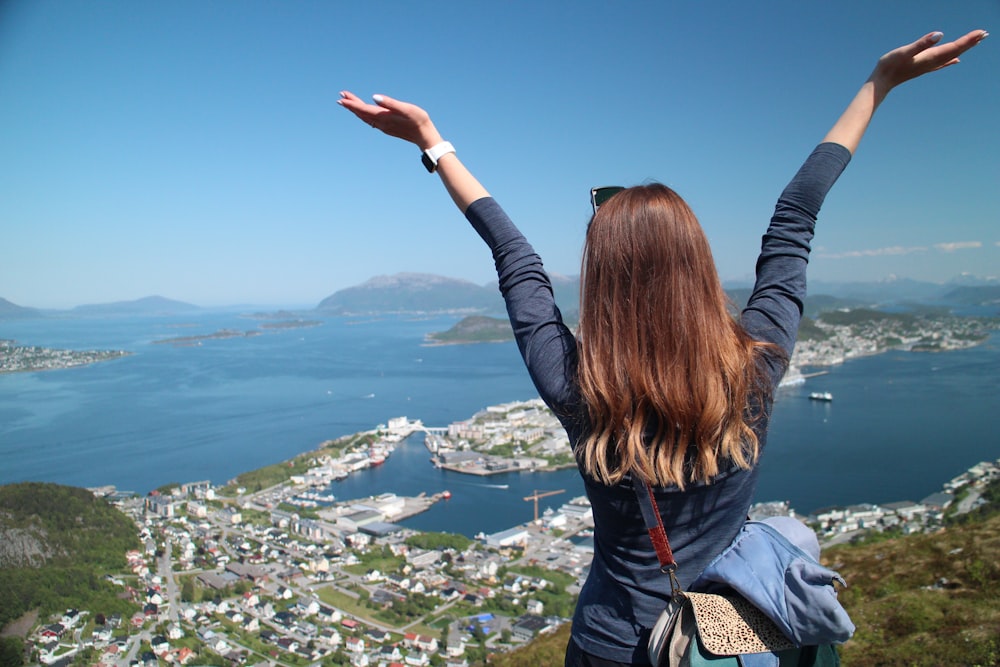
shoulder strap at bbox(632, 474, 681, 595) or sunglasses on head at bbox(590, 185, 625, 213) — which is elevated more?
sunglasses on head at bbox(590, 185, 625, 213)

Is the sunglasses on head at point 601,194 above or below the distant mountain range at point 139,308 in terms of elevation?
below

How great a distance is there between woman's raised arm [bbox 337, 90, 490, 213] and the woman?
0.10 m

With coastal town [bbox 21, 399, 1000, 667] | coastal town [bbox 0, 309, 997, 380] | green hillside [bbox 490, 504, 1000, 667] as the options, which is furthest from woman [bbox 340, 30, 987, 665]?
coastal town [bbox 0, 309, 997, 380]

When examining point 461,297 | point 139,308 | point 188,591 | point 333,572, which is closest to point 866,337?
point 333,572

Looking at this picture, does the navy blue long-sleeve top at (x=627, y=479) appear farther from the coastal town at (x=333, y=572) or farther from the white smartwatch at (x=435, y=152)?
the coastal town at (x=333, y=572)

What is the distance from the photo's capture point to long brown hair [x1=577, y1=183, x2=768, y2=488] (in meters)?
0.46

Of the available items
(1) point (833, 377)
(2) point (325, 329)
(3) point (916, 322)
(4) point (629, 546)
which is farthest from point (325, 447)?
(2) point (325, 329)

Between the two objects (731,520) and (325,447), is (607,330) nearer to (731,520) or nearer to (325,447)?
(731,520)

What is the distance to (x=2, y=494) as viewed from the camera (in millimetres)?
5387

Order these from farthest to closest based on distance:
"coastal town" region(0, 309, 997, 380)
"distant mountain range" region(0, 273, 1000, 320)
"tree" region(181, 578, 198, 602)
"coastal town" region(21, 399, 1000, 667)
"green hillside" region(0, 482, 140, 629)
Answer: "distant mountain range" region(0, 273, 1000, 320) → "coastal town" region(0, 309, 997, 380) → "tree" region(181, 578, 198, 602) → "coastal town" region(21, 399, 1000, 667) → "green hillside" region(0, 482, 140, 629)

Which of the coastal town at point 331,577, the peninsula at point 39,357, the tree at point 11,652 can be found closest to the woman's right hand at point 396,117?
the coastal town at point 331,577

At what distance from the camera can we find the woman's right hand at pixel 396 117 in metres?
0.60

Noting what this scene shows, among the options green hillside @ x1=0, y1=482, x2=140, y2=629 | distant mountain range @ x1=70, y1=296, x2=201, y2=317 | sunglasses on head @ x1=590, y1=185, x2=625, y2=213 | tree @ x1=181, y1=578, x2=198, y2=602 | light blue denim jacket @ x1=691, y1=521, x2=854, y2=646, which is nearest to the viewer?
light blue denim jacket @ x1=691, y1=521, x2=854, y2=646

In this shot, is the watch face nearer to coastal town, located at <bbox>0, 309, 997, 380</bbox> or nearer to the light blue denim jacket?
the light blue denim jacket
